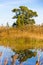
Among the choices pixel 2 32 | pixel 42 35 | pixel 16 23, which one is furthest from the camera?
pixel 16 23

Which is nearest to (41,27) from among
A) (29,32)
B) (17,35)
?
(29,32)

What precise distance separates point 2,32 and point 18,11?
15.8 ft

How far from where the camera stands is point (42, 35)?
816 inches

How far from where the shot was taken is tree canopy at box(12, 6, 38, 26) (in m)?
26.0

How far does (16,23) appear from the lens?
26.0 m

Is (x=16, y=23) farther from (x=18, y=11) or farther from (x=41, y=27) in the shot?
(x=41, y=27)

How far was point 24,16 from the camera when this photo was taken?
A: 2673 centimetres

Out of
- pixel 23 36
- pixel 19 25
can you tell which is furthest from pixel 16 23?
pixel 23 36

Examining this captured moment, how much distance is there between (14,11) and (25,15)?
1339 millimetres

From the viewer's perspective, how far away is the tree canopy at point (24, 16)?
26.0 meters

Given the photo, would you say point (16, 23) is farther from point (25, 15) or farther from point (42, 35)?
point (42, 35)

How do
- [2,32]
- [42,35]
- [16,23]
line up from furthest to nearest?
[16,23], [2,32], [42,35]

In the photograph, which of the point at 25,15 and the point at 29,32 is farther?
the point at 25,15

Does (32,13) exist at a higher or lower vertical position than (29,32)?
higher
